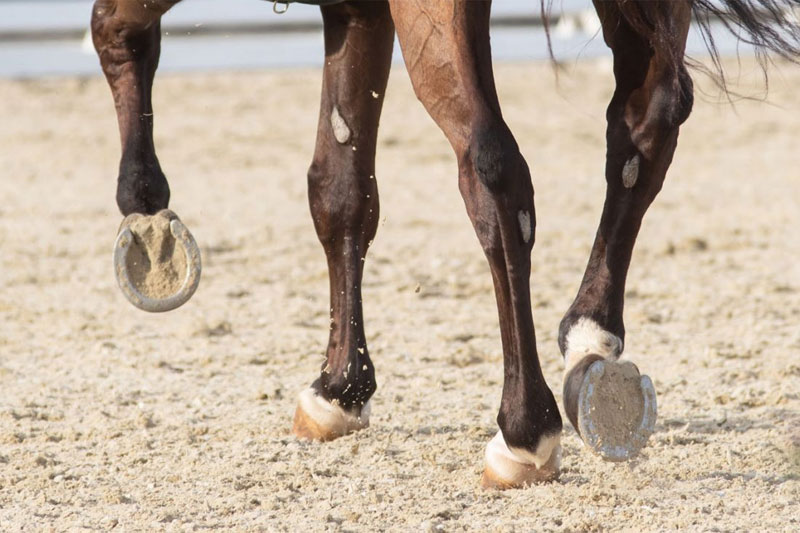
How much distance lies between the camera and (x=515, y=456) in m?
2.59

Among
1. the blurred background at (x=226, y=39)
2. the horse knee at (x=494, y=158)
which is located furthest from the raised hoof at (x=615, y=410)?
the blurred background at (x=226, y=39)

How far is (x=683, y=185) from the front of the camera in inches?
292

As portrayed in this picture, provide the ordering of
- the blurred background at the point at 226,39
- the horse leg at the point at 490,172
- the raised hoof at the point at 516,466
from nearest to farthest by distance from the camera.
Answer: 1. the horse leg at the point at 490,172
2. the raised hoof at the point at 516,466
3. the blurred background at the point at 226,39

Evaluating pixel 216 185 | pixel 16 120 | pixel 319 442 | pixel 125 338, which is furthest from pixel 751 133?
pixel 319 442

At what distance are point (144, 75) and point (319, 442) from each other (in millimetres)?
1207

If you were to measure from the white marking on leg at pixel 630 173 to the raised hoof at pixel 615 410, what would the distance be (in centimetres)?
45

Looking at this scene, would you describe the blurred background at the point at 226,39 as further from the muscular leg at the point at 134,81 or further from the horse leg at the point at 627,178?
the horse leg at the point at 627,178

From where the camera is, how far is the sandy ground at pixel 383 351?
8.57ft

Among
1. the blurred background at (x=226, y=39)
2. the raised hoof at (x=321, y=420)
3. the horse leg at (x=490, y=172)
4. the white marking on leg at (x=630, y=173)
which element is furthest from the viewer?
the blurred background at (x=226, y=39)

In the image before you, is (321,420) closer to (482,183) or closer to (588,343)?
(588,343)

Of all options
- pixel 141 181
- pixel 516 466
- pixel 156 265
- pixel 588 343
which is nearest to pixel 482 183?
pixel 588 343

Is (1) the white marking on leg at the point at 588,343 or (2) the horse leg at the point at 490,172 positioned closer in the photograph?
(2) the horse leg at the point at 490,172

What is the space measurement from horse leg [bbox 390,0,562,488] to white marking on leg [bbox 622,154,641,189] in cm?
41

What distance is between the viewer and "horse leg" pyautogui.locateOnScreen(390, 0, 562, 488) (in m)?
2.47
